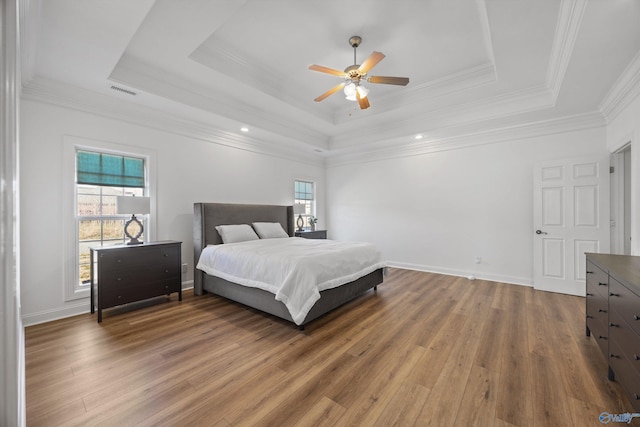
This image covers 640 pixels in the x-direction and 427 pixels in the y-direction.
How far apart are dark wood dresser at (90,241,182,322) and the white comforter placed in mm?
415

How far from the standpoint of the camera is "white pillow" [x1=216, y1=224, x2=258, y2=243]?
4115mm

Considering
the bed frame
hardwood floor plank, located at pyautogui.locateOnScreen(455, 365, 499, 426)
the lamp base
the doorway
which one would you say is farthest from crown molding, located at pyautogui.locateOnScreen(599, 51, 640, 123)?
the lamp base

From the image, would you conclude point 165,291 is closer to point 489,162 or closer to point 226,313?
point 226,313

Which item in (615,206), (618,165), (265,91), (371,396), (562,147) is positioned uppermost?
(265,91)

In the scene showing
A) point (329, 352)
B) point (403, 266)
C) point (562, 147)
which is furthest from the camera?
point (403, 266)

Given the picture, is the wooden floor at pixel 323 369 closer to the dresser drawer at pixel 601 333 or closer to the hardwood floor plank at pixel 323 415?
the hardwood floor plank at pixel 323 415

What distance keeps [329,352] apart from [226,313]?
150 cm

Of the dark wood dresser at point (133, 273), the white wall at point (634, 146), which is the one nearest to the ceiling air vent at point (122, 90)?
the dark wood dresser at point (133, 273)

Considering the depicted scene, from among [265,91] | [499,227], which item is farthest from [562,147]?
[265,91]

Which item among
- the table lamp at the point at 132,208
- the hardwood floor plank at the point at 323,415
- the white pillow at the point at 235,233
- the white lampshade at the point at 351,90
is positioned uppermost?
the white lampshade at the point at 351,90

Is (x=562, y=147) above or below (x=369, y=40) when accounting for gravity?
below

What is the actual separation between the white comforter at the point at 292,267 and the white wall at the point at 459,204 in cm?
192

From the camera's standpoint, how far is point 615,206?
3721 mm

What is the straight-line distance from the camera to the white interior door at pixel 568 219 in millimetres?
3674
